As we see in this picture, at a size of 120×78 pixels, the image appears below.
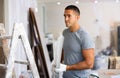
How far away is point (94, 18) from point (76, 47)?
531cm

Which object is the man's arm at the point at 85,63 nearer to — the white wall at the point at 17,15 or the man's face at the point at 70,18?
the man's face at the point at 70,18

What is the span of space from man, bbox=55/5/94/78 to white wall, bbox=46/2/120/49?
500cm

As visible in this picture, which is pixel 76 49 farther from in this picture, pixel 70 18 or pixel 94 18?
pixel 94 18

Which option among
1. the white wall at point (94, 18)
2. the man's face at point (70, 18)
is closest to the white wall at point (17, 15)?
the man's face at point (70, 18)

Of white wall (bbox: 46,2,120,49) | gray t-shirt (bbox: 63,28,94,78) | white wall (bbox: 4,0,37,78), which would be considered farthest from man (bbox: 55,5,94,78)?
white wall (bbox: 46,2,120,49)

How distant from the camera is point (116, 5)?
24.5 feet

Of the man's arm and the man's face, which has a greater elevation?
the man's face

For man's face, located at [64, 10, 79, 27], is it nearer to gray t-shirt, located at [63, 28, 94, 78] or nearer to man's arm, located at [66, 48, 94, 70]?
gray t-shirt, located at [63, 28, 94, 78]

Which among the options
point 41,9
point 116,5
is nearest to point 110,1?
point 116,5

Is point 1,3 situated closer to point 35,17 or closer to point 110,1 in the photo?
Result: point 35,17

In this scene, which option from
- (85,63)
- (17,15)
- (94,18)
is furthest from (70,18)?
(94,18)

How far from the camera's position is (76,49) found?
2.30 meters

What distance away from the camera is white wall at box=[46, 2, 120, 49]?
24.3ft

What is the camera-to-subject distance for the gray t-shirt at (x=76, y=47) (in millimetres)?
2266
